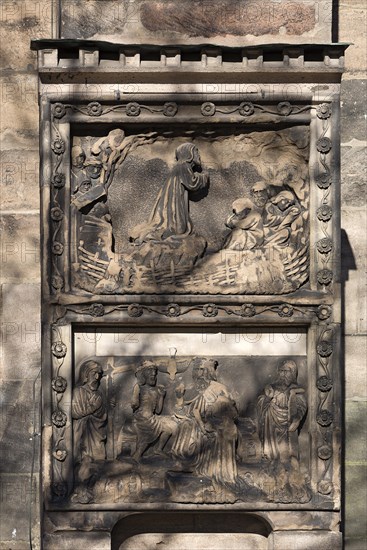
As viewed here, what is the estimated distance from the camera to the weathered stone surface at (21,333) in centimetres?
841

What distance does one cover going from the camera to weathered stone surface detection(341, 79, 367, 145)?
8.62 meters

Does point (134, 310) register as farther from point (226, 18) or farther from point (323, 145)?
point (226, 18)

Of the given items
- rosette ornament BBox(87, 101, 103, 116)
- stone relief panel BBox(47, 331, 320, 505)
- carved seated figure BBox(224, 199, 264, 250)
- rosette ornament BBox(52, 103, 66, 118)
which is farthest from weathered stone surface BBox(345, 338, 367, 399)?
rosette ornament BBox(52, 103, 66, 118)

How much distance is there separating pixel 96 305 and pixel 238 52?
6.08 ft

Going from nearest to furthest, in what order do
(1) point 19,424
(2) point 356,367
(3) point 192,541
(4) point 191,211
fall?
(4) point 191,211 < (3) point 192,541 < (1) point 19,424 < (2) point 356,367

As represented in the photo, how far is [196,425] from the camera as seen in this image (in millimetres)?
7695

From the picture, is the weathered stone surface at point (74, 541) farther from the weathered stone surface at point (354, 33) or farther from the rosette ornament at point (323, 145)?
the weathered stone surface at point (354, 33)

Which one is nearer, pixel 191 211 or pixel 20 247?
pixel 191 211

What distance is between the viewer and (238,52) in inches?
301

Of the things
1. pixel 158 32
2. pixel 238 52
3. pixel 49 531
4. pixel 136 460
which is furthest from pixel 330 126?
pixel 49 531

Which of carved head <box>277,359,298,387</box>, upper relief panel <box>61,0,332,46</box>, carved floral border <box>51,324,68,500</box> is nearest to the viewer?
carved floral border <box>51,324,68,500</box>

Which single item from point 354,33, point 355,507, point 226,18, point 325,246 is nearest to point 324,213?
point 325,246

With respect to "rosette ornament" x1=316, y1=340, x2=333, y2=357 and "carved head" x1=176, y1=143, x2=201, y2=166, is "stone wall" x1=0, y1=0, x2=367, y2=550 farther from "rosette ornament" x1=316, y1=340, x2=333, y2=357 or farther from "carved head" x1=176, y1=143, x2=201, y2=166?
A: "carved head" x1=176, y1=143, x2=201, y2=166

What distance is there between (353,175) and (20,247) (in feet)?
8.01
